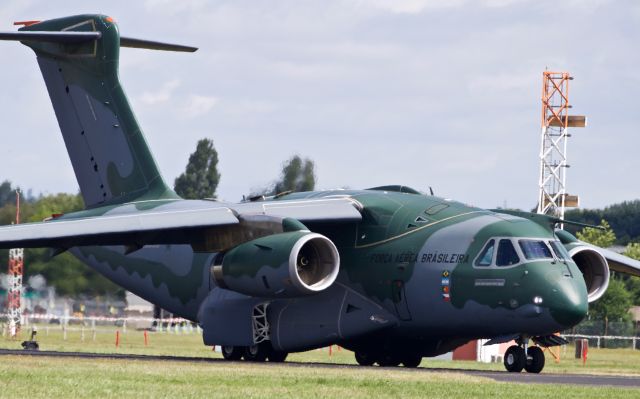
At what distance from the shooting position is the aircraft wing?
2522 cm

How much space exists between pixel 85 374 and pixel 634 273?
14.3 m

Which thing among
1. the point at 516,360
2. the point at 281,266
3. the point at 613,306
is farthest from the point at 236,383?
the point at 613,306

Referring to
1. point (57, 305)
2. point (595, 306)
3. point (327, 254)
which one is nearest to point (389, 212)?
point (327, 254)

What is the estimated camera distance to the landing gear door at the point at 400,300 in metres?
25.8

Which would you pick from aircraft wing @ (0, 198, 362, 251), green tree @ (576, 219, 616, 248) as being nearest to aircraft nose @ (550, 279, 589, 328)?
aircraft wing @ (0, 198, 362, 251)

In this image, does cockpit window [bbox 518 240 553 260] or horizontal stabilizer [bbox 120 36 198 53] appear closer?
cockpit window [bbox 518 240 553 260]

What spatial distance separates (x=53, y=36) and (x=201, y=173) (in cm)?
5321

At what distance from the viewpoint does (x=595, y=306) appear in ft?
201

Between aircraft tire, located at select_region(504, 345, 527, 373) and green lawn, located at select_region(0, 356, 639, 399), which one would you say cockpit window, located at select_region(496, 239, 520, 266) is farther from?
green lawn, located at select_region(0, 356, 639, 399)

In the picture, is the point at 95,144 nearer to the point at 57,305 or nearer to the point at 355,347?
the point at 355,347

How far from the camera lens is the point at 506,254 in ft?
80.8

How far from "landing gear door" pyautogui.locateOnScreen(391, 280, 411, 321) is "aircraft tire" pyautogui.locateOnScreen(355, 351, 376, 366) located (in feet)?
8.08

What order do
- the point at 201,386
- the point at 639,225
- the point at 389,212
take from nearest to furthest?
the point at 201,386, the point at 389,212, the point at 639,225

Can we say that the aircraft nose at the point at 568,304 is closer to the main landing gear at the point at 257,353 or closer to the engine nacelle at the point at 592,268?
the engine nacelle at the point at 592,268
